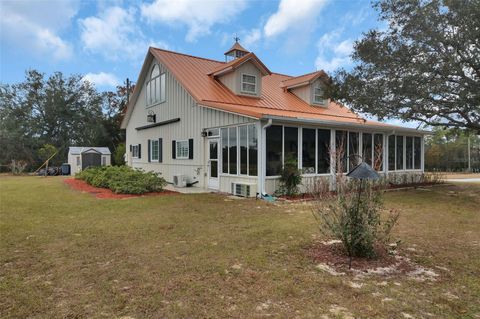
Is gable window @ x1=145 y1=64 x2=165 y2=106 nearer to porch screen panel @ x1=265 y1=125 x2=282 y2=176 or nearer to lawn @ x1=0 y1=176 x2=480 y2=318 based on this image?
porch screen panel @ x1=265 y1=125 x2=282 y2=176

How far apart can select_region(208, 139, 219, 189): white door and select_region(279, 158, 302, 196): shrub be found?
2.87 m

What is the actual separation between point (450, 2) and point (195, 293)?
10.6 m

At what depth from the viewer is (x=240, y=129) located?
1137 centimetres

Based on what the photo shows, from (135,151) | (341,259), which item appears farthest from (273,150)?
(135,151)

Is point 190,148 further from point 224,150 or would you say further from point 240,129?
point 240,129

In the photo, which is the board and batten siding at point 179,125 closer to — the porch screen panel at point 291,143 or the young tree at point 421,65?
the porch screen panel at point 291,143

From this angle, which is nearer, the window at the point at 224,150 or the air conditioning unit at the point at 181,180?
the window at the point at 224,150

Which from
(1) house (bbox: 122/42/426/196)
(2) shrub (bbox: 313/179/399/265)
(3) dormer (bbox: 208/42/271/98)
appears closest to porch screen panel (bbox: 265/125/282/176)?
(1) house (bbox: 122/42/426/196)

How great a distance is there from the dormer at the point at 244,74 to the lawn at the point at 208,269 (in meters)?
8.42

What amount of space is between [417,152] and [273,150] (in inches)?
378

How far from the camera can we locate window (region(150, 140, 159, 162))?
17.4 metres

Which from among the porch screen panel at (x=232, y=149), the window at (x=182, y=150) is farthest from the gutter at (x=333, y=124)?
the window at (x=182, y=150)

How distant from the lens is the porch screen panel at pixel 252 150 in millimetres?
10695

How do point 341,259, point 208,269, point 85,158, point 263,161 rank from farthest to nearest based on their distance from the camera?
point 85,158, point 263,161, point 341,259, point 208,269
